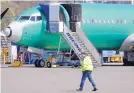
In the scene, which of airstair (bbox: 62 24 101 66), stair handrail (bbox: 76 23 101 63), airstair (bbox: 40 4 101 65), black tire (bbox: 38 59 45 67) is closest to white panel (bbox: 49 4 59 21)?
airstair (bbox: 40 4 101 65)

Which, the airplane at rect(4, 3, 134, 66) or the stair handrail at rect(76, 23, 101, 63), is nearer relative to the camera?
the airplane at rect(4, 3, 134, 66)

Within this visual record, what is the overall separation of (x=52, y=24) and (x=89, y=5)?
11.6 ft

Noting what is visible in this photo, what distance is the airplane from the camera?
35594 millimetres

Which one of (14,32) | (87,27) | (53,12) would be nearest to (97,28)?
(87,27)

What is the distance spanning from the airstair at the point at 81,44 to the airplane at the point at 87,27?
443mm

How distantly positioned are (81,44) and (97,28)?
5.54 feet

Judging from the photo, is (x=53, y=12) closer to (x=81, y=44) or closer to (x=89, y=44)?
(x=81, y=44)

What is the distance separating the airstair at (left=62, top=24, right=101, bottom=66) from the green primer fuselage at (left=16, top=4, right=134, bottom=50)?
478mm

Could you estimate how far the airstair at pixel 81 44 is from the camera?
3603 cm

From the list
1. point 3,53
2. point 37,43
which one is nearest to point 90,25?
point 37,43

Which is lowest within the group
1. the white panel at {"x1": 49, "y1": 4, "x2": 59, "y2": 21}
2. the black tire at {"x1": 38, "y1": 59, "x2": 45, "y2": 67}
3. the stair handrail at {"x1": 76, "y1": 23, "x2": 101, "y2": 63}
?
the black tire at {"x1": 38, "y1": 59, "x2": 45, "y2": 67}

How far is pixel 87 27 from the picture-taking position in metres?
37.0

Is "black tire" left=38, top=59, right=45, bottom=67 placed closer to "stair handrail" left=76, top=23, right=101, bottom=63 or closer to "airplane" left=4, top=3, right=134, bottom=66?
"airplane" left=4, top=3, right=134, bottom=66

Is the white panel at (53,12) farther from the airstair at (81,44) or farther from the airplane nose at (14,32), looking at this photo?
the airplane nose at (14,32)
